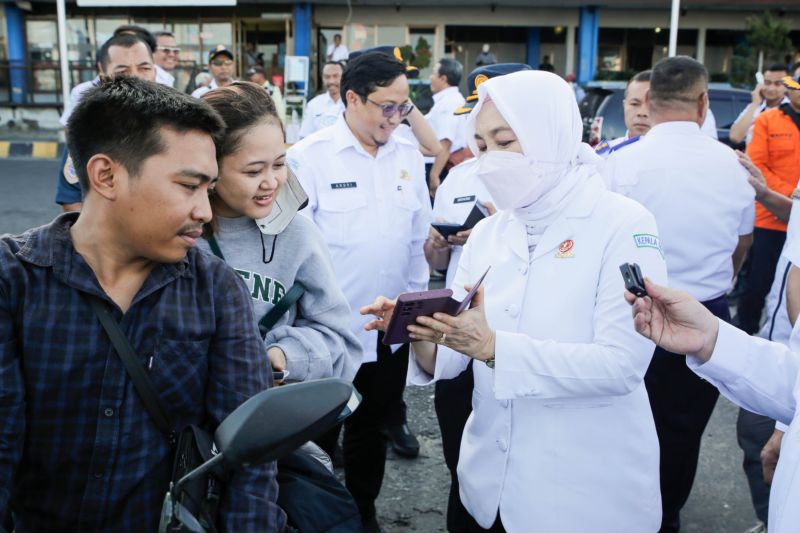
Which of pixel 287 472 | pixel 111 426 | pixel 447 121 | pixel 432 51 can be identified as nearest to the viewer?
pixel 111 426

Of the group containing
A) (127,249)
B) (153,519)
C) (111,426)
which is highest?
(127,249)

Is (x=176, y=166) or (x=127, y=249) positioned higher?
(x=176, y=166)

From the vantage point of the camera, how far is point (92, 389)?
1.64 meters

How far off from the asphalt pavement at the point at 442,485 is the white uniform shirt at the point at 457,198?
1.07 meters

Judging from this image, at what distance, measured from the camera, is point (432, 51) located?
74.6ft

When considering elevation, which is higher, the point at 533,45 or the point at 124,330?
the point at 533,45

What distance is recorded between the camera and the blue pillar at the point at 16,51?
801 inches

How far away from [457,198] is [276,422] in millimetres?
2668

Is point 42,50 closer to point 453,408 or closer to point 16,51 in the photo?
point 16,51

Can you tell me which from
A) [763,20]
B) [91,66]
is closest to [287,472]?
[91,66]

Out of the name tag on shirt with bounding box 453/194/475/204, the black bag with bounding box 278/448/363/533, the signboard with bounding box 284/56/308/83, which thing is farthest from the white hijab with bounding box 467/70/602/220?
the signboard with bounding box 284/56/308/83

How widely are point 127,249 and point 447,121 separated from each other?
5853mm

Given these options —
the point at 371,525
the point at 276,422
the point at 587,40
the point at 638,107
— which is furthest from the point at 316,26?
the point at 276,422

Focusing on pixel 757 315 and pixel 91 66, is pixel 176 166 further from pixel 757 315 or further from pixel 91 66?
pixel 91 66
